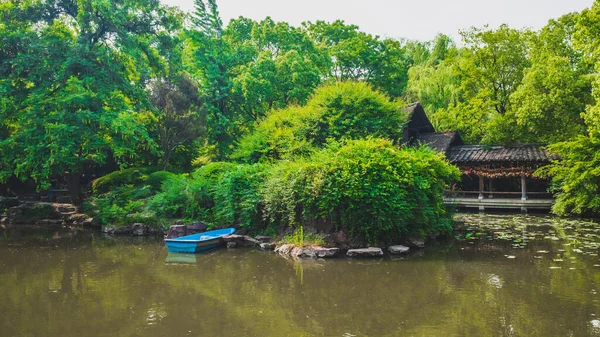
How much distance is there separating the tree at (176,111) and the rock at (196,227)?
840 centimetres

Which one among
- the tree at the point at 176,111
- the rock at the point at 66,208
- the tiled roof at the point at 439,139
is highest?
the tree at the point at 176,111

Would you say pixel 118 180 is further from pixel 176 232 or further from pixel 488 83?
pixel 488 83

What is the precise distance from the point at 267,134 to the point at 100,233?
716cm

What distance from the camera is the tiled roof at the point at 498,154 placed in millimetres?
18797

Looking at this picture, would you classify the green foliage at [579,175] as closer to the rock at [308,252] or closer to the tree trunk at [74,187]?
the rock at [308,252]

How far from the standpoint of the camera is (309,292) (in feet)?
24.2

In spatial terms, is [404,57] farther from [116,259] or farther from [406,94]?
[116,259]

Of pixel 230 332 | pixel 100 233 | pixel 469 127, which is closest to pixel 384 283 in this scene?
pixel 230 332

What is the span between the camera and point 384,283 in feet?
25.5

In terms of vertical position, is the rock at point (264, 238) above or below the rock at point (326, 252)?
above

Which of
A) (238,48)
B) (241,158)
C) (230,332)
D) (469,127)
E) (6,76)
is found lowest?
(230,332)

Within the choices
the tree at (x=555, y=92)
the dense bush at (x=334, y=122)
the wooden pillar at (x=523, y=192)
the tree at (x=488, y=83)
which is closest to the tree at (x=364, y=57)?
the tree at (x=488, y=83)

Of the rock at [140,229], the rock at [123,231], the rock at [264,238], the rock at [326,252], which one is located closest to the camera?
the rock at [326,252]

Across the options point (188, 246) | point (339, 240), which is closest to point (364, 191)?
point (339, 240)
